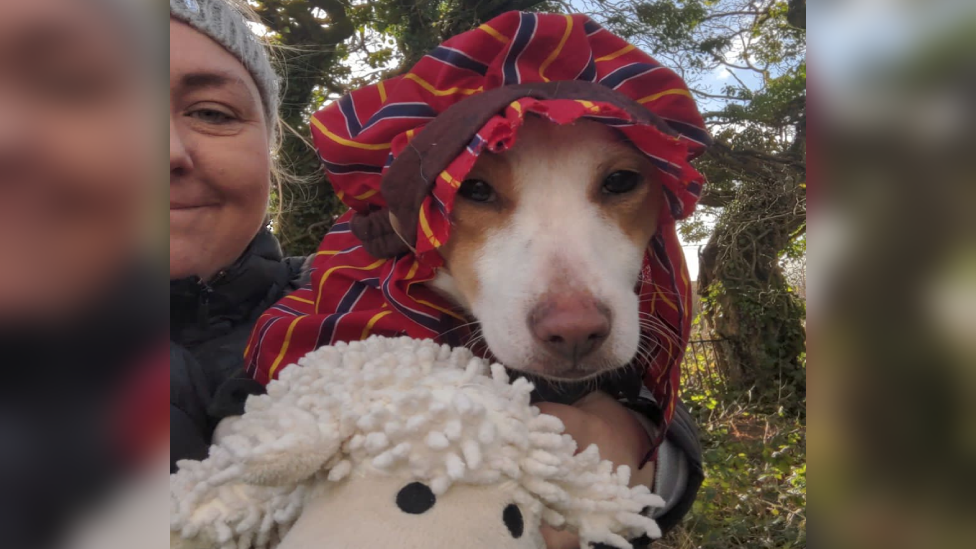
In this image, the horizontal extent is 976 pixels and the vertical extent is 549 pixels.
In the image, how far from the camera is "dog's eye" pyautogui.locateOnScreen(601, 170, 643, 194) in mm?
1261

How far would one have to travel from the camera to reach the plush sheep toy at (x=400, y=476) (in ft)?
2.31

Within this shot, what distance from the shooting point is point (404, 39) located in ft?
11.9

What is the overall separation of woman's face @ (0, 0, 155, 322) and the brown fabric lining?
0.69 m

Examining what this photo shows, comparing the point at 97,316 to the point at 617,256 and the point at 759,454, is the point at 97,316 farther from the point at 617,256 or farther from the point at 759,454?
the point at 759,454

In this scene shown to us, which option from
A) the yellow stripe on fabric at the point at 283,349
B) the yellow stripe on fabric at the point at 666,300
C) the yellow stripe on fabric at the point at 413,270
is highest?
the yellow stripe on fabric at the point at 413,270

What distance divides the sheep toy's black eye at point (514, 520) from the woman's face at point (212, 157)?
976mm

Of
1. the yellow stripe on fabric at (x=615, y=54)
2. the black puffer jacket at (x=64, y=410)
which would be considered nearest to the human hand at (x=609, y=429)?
the yellow stripe on fabric at (x=615, y=54)

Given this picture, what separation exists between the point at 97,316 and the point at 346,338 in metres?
0.87

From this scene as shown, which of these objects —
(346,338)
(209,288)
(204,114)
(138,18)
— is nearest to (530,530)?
(346,338)

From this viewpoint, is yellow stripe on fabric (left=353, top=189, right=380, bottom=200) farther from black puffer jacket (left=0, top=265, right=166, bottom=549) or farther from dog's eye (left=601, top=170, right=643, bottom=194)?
black puffer jacket (left=0, top=265, right=166, bottom=549)

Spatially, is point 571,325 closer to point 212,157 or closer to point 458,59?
point 458,59

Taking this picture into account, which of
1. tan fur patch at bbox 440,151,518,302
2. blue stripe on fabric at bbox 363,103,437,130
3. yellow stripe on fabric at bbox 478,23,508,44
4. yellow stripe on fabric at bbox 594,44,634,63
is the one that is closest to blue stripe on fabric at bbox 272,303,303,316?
tan fur patch at bbox 440,151,518,302

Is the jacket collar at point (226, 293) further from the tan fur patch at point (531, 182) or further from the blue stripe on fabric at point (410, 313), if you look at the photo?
the tan fur patch at point (531, 182)

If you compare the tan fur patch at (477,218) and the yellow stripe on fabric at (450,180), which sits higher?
the yellow stripe on fabric at (450,180)
